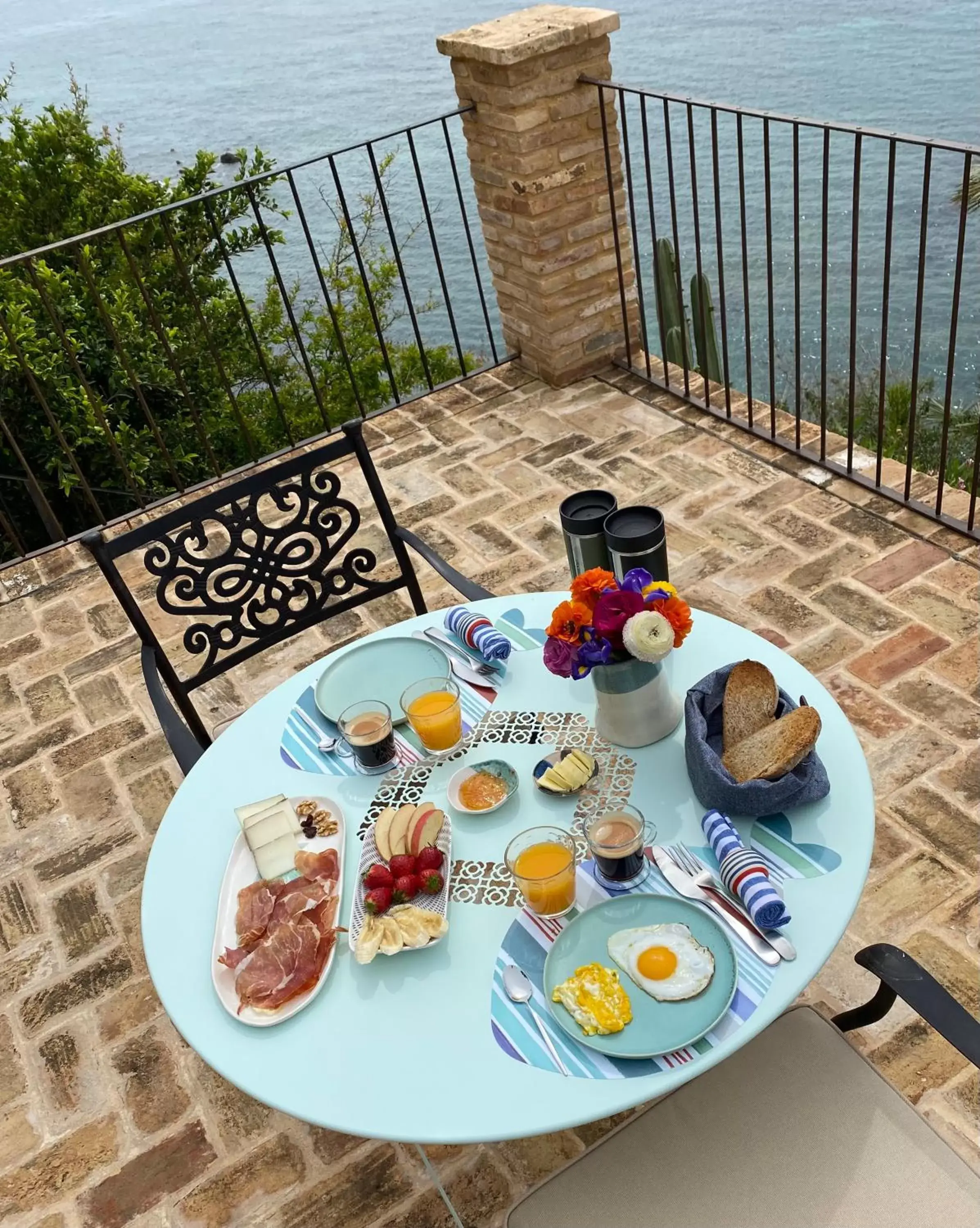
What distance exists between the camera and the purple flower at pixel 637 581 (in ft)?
4.54

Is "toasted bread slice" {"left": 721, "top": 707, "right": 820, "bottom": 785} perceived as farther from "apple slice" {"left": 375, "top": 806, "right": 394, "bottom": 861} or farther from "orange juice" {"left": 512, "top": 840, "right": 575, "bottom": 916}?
"apple slice" {"left": 375, "top": 806, "right": 394, "bottom": 861}

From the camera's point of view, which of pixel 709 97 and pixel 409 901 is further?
pixel 709 97

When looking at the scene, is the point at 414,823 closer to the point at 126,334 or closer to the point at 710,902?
the point at 710,902

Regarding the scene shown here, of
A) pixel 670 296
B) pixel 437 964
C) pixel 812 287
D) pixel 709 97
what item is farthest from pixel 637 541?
pixel 709 97

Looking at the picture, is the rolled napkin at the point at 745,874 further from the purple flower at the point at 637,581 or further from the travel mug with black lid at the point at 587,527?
the travel mug with black lid at the point at 587,527

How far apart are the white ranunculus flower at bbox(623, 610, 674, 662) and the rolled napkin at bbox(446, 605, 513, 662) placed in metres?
0.42

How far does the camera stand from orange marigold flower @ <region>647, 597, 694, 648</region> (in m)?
1.38

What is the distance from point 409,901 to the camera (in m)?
1.36

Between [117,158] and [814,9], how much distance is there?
3005cm

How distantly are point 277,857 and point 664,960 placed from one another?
589 millimetres

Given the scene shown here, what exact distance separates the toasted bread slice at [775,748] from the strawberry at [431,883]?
43cm

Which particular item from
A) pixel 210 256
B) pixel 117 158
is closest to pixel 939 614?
pixel 210 256

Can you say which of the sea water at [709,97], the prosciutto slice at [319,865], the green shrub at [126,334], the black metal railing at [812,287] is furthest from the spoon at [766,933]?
the sea water at [709,97]

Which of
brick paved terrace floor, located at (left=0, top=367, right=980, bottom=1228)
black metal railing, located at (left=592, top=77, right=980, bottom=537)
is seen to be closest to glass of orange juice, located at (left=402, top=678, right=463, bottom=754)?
brick paved terrace floor, located at (left=0, top=367, right=980, bottom=1228)
